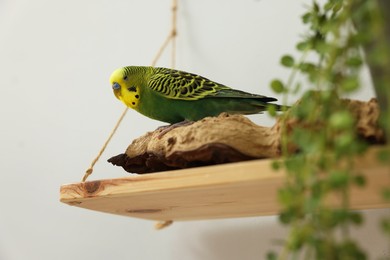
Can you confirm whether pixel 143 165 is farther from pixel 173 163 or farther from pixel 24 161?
pixel 24 161

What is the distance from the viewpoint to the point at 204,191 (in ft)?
1.76

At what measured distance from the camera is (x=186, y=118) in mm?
711

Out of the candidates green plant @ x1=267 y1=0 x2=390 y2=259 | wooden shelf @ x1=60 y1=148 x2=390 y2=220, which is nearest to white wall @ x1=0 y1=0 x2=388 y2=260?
wooden shelf @ x1=60 y1=148 x2=390 y2=220

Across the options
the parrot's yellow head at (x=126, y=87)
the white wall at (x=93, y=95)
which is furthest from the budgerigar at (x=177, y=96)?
the white wall at (x=93, y=95)

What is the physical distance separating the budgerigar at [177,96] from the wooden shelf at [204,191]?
129mm

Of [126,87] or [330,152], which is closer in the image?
[330,152]

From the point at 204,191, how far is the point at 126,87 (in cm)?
29

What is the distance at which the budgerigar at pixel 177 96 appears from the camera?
0.68 metres

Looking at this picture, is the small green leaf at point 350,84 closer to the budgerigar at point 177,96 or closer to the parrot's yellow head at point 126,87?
the budgerigar at point 177,96

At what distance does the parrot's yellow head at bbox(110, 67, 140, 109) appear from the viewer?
0.76 meters

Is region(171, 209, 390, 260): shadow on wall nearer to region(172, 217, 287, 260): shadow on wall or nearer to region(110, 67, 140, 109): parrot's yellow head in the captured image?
region(172, 217, 287, 260): shadow on wall

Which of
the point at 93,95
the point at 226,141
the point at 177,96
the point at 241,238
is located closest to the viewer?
the point at 226,141

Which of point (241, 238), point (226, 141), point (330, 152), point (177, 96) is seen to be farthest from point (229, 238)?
point (330, 152)

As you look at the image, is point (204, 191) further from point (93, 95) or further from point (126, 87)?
point (93, 95)
